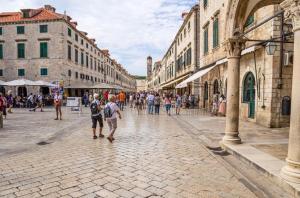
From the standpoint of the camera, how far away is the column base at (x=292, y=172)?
4.12 m

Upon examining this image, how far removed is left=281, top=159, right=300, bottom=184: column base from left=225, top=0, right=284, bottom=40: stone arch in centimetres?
426

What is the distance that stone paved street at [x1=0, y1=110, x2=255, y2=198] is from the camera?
13.4 feet

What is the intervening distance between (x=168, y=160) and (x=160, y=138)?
106 inches

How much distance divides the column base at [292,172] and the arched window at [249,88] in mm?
8475

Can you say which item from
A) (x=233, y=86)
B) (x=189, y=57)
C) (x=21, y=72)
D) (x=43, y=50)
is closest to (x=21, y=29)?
(x=43, y=50)

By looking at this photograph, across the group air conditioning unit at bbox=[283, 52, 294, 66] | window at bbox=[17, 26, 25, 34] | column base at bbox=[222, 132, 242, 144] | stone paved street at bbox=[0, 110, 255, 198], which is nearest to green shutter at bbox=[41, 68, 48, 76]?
window at bbox=[17, 26, 25, 34]

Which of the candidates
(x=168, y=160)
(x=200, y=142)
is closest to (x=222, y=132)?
(x=200, y=142)

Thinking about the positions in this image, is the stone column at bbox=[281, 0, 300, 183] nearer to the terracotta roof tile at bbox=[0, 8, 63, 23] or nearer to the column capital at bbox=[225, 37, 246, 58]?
the column capital at bbox=[225, 37, 246, 58]

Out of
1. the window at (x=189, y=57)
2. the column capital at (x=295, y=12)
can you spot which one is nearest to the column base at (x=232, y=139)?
the column capital at (x=295, y=12)

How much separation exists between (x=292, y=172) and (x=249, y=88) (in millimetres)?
9098

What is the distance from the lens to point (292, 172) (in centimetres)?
419

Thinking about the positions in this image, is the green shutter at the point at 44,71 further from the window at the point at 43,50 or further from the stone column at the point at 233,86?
the stone column at the point at 233,86

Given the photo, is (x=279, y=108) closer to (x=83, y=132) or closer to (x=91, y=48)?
(x=83, y=132)

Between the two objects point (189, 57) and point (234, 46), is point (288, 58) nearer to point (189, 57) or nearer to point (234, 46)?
point (234, 46)
